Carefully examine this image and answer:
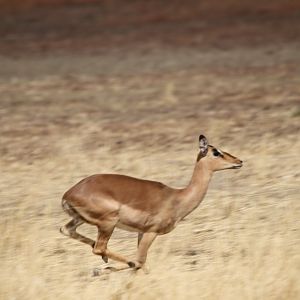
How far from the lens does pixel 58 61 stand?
1077 inches

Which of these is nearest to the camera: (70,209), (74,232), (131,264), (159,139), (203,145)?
(131,264)

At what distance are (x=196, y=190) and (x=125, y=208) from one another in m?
0.73

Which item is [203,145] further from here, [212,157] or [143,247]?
[143,247]

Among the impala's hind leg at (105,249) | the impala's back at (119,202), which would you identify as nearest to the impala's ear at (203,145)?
the impala's back at (119,202)

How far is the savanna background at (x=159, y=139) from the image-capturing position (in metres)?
8.77

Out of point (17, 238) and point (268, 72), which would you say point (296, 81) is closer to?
point (268, 72)

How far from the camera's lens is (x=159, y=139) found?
50.8 feet

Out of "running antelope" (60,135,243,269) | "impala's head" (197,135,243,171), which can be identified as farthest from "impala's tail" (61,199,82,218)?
"impala's head" (197,135,243,171)

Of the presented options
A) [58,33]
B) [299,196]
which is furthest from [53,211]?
[58,33]

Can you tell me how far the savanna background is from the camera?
8.77 m

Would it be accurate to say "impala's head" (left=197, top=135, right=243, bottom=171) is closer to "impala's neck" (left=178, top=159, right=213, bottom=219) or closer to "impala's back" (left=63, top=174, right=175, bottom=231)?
"impala's neck" (left=178, top=159, right=213, bottom=219)

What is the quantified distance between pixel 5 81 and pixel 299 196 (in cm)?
1333

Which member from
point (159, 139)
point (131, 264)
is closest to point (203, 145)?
point (131, 264)

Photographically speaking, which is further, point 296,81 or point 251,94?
point 296,81
